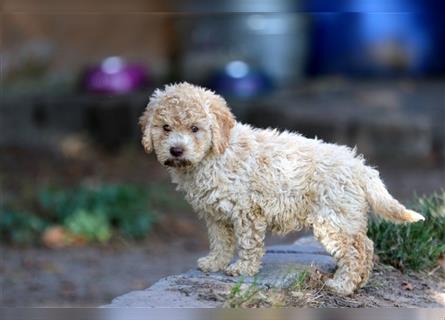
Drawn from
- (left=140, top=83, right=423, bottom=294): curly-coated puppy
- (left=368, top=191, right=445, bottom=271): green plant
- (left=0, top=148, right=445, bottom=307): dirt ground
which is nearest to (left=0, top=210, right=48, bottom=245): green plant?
(left=0, top=148, right=445, bottom=307): dirt ground

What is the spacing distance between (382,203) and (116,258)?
4692 millimetres

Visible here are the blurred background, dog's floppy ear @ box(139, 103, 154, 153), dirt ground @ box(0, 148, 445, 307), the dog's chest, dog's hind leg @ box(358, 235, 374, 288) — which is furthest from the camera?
the blurred background

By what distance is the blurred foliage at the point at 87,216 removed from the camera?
9562 millimetres

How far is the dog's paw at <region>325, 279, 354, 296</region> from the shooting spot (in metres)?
4.87

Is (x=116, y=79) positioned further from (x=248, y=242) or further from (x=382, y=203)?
(x=382, y=203)

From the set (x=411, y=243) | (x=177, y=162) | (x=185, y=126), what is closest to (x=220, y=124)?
(x=185, y=126)

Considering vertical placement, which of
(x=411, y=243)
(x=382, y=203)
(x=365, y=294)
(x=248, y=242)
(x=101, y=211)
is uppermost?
(x=382, y=203)

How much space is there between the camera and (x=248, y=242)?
4.86 metres

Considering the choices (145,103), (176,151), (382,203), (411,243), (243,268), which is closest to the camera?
(176,151)

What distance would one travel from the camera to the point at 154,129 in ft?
15.4

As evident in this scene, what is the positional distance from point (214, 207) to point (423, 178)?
6.32 meters

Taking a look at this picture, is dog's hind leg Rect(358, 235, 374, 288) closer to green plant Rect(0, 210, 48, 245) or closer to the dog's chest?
the dog's chest

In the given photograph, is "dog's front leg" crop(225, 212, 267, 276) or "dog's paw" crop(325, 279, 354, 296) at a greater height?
"dog's front leg" crop(225, 212, 267, 276)

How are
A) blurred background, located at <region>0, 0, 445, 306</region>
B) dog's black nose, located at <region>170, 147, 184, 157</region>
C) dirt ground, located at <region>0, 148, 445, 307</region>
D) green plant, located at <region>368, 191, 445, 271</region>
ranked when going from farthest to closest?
blurred background, located at <region>0, 0, 445, 306</region> → green plant, located at <region>368, 191, 445, 271</region> → dirt ground, located at <region>0, 148, 445, 307</region> → dog's black nose, located at <region>170, 147, 184, 157</region>
